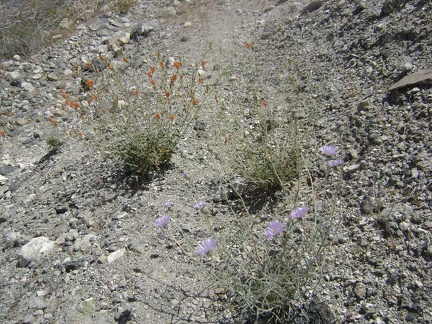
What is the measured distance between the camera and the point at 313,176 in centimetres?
338

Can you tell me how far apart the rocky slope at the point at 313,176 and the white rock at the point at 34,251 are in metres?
0.01

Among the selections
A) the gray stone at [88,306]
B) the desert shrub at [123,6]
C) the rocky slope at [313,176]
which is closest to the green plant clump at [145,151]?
the rocky slope at [313,176]

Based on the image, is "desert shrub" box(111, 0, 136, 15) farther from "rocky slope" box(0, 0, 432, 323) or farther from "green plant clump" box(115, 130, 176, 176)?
"green plant clump" box(115, 130, 176, 176)

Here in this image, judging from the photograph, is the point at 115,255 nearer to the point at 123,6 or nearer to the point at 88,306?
the point at 88,306

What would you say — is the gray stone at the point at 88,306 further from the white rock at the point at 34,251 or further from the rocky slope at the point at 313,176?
the white rock at the point at 34,251

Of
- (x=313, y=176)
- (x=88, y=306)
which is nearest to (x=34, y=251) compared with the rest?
(x=88, y=306)

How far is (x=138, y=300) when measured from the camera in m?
2.81

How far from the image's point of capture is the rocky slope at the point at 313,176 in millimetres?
2617

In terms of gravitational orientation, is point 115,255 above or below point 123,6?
below

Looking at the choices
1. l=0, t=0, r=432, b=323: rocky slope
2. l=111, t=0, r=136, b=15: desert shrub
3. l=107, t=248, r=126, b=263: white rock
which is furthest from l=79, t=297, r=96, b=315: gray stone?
l=111, t=0, r=136, b=15: desert shrub

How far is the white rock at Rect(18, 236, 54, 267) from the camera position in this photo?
3422mm

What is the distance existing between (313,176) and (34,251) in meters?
2.20

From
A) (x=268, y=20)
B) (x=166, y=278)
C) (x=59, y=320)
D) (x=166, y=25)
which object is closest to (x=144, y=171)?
(x=166, y=278)

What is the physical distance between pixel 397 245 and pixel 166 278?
143 centimetres
